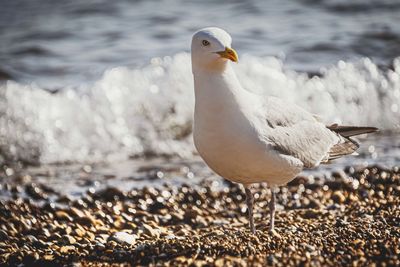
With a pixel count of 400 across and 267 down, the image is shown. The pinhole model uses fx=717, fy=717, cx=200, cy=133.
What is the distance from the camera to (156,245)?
222 inches

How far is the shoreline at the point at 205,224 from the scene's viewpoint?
5.29 meters

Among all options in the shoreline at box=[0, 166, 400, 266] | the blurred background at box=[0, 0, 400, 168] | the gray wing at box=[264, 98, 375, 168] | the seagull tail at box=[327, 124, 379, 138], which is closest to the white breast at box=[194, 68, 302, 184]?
the gray wing at box=[264, 98, 375, 168]

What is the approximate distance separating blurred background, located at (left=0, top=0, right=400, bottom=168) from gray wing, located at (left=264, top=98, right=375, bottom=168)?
9.90 ft

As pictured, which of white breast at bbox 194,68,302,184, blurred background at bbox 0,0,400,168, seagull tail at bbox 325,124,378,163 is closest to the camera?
white breast at bbox 194,68,302,184

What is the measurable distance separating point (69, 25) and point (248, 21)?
159 inches

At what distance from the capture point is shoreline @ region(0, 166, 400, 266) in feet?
17.4

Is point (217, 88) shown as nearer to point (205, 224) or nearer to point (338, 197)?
point (205, 224)

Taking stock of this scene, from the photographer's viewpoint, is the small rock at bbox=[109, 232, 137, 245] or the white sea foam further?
the white sea foam

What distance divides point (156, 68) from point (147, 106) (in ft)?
4.34

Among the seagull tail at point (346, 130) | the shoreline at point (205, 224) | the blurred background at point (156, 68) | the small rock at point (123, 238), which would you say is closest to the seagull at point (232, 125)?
the shoreline at point (205, 224)

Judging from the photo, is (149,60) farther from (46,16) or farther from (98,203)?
(98,203)

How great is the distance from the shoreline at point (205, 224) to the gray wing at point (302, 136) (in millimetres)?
616

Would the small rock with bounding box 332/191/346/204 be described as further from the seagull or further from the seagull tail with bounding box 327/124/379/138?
the seagull

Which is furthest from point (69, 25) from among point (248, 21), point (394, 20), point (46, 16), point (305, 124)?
point (305, 124)
